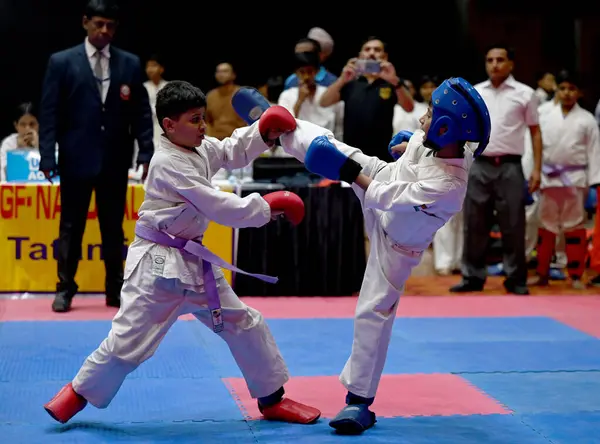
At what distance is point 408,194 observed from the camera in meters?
3.18

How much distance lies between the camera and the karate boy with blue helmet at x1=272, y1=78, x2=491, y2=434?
3.21m

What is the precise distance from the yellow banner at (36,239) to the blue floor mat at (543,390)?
9.40 ft

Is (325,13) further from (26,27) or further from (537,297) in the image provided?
(537,297)

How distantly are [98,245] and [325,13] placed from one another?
5.45m

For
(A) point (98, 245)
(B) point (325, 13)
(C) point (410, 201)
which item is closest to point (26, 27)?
(B) point (325, 13)

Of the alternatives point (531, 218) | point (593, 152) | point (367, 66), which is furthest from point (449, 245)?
point (367, 66)

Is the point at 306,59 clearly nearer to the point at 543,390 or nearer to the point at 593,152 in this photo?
the point at 593,152

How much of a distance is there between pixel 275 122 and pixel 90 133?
2.73 m

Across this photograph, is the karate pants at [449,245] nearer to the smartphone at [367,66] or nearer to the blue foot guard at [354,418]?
the smartphone at [367,66]

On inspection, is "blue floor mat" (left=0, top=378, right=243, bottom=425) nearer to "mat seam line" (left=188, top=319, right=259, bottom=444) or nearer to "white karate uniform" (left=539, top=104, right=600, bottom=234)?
"mat seam line" (left=188, top=319, right=259, bottom=444)

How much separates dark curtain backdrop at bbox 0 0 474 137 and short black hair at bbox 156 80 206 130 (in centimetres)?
741

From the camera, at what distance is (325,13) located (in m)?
10.9

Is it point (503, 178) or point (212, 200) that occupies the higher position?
point (212, 200)

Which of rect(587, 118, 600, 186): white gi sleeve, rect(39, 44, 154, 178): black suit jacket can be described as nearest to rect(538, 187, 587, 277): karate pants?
rect(587, 118, 600, 186): white gi sleeve
